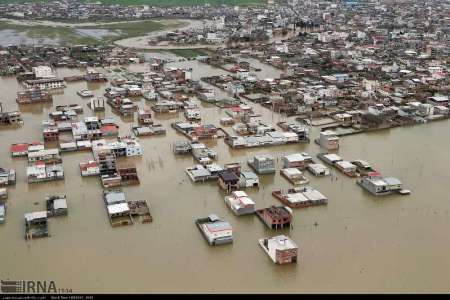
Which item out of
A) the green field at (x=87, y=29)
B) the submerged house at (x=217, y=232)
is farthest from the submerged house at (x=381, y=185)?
the green field at (x=87, y=29)

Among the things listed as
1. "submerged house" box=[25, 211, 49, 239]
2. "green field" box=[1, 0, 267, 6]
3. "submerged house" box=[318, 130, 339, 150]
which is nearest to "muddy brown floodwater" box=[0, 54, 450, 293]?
"submerged house" box=[25, 211, 49, 239]

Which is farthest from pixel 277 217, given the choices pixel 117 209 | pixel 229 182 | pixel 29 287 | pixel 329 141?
pixel 329 141

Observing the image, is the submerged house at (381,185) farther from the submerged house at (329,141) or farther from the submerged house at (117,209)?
the submerged house at (117,209)

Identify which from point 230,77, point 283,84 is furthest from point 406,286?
point 230,77

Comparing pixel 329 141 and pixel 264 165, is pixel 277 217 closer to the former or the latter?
pixel 264 165

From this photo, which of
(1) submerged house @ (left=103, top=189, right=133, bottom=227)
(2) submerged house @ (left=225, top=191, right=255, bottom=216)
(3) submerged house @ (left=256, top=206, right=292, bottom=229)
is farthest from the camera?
(2) submerged house @ (left=225, top=191, right=255, bottom=216)

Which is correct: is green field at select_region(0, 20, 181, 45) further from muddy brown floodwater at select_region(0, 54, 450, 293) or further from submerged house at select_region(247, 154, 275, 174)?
submerged house at select_region(247, 154, 275, 174)
